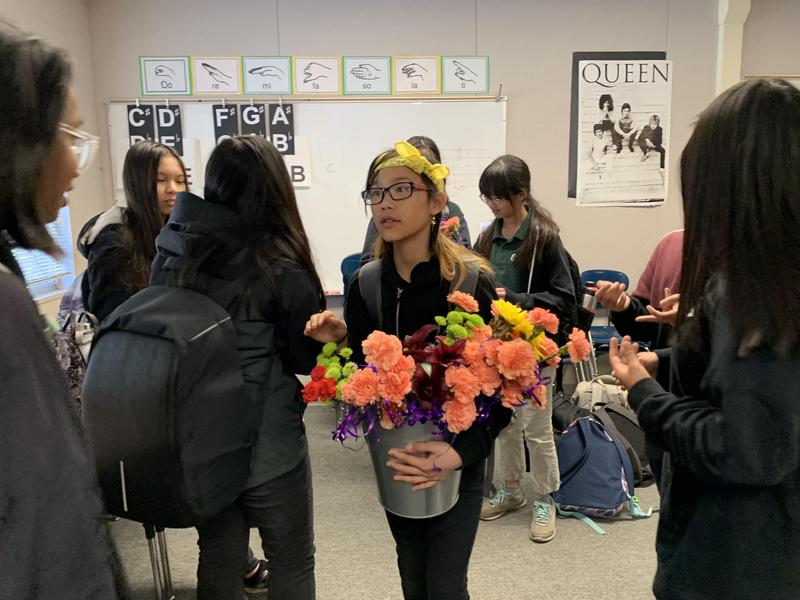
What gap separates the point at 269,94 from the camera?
4.22 meters

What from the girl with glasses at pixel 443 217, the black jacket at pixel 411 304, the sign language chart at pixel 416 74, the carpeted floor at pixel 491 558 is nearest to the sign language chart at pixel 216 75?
the sign language chart at pixel 416 74

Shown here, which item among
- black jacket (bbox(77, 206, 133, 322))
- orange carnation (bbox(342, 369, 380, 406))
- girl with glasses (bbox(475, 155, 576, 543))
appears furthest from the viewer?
girl with glasses (bbox(475, 155, 576, 543))

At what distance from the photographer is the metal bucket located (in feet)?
3.69

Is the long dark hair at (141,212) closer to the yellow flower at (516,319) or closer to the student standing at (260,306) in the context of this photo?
the student standing at (260,306)

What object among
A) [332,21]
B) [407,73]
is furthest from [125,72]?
[407,73]

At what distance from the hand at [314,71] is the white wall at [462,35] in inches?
4.3

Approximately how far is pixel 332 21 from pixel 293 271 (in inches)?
139

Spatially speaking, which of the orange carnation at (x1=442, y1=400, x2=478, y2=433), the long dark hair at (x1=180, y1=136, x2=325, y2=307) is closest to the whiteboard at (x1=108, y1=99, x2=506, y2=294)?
the long dark hair at (x1=180, y1=136, x2=325, y2=307)

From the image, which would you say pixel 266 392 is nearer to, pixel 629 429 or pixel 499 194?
pixel 499 194

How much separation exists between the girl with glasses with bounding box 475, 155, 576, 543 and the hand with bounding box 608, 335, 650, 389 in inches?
40.2

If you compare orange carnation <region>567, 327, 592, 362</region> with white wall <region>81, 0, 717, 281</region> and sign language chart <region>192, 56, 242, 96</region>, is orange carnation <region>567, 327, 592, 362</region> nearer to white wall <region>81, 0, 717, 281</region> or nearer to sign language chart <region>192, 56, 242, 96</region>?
white wall <region>81, 0, 717, 281</region>

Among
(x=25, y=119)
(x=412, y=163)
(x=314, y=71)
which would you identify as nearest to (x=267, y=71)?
(x=314, y=71)

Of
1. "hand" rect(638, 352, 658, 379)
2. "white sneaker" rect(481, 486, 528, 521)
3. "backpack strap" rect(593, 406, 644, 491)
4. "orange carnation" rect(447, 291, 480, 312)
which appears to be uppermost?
"orange carnation" rect(447, 291, 480, 312)

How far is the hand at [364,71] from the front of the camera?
4.23m
